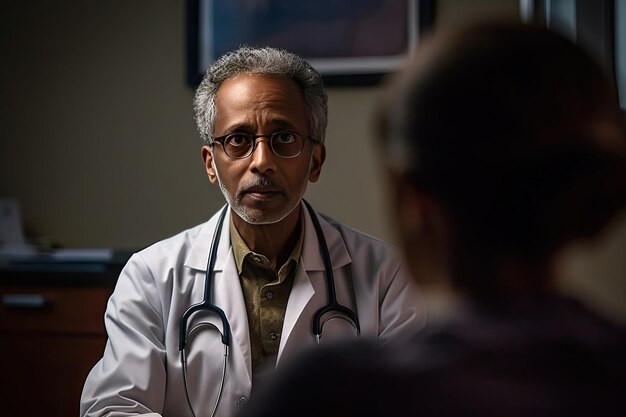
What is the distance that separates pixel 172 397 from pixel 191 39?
1307 mm

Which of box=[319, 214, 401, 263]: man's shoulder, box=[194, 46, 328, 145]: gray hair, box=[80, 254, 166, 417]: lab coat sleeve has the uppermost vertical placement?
box=[194, 46, 328, 145]: gray hair

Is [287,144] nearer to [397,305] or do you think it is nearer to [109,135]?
[397,305]

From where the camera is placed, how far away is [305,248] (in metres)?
1.38

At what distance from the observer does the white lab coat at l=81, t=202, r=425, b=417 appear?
1.23 metres

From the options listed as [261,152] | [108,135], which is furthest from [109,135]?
[261,152]

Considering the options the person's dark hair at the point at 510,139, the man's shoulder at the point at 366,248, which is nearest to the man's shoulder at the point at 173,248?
the man's shoulder at the point at 366,248

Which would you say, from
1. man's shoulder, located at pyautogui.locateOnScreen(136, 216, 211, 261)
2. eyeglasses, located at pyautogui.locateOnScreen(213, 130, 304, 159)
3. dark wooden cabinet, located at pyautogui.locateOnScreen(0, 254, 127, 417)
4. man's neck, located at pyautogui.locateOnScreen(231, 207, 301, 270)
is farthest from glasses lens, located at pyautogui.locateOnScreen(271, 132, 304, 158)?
dark wooden cabinet, located at pyautogui.locateOnScreen(0, 254, 127, 417)

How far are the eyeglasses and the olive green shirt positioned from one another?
150 millimetres

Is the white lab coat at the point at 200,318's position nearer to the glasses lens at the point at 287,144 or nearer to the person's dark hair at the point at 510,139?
the glasses lens at the point at 287,144

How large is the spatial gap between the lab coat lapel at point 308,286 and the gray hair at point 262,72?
7.1 inches

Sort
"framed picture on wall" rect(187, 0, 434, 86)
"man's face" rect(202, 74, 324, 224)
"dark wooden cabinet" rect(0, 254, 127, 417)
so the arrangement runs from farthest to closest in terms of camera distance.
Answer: "framed picture on wall" rect(187, 0, 434, 86)
"dark wooden cabinet" rect(0, 254, 127, 417)
"man's face" rect(202, 74, 324, 224)

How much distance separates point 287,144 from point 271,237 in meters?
0.17

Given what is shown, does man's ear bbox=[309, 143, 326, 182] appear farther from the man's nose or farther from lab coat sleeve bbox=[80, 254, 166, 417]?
lab coat sleeve bbox=[80, 254, 166, 417]

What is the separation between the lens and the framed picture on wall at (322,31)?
219 centimetres
